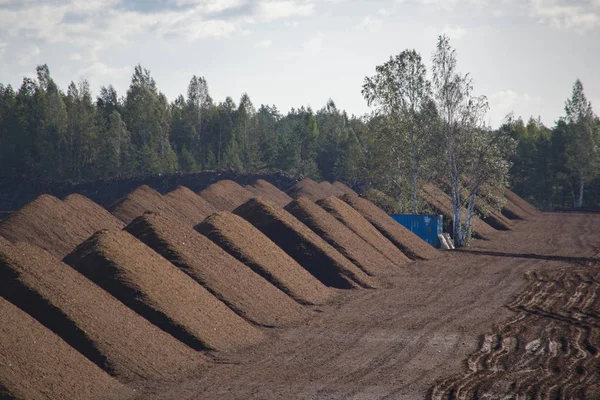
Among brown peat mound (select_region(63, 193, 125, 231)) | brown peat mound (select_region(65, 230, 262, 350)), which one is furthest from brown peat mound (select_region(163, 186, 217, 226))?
brown peat mound (select_region(65, 230, 262, 350))

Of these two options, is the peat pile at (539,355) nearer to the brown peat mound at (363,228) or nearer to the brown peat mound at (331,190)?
the brown peat mound at (363,228)

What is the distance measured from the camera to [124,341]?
17.0 metres

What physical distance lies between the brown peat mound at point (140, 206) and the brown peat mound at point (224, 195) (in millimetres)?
6346

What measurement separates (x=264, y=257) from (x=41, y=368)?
1376 cm

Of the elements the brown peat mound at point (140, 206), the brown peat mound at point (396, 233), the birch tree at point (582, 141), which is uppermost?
the birch tree at point (582, 141)

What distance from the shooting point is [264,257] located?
27.5 metres

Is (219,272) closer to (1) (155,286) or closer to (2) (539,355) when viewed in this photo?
(1) (155,286)

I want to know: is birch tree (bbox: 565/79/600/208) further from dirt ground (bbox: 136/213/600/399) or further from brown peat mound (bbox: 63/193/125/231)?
brown peat mound (bbox: 63/193/125/231)

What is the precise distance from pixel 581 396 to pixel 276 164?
3180 inches

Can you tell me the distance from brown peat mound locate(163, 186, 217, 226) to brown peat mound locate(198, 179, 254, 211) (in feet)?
8.94

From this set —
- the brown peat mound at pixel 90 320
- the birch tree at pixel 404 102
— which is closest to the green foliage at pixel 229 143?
the birch tree at pixel 404 102

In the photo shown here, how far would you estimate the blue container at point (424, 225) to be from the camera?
44469 millimetres

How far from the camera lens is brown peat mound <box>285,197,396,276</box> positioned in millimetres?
33188

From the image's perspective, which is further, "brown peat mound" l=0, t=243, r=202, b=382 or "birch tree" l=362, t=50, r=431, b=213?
"birch tree" l=362, t=50, r=431, b=213
